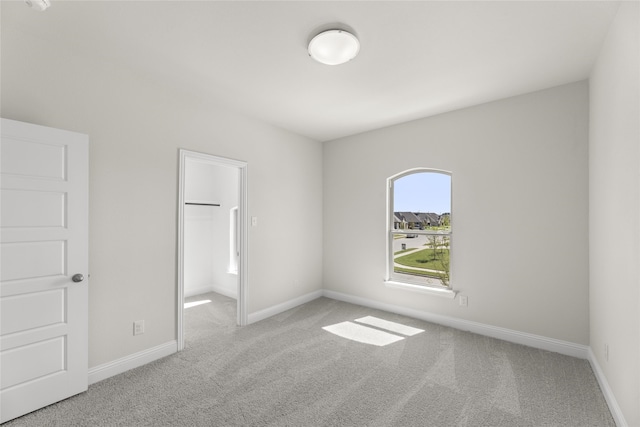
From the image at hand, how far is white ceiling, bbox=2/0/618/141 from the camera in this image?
1.81 meters

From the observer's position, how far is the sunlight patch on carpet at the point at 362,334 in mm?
3127

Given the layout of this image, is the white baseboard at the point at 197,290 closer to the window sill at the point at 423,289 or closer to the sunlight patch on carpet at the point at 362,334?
the sunlight patch on carpet at the point at 362,334

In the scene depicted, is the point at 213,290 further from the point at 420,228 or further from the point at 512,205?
the point at 512,205

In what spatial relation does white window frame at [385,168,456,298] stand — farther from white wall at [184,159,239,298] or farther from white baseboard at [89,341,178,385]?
white baseboard at [89,341,178,385]

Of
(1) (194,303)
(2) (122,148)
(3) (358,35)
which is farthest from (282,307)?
(3) (358,35)

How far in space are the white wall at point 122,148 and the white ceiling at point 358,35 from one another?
160 millimetres

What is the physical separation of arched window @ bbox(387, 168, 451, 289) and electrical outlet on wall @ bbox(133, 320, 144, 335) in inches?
121

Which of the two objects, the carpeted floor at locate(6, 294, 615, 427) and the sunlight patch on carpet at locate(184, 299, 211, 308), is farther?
the sunlight patch on carpet at locate(184, 299, 211, 308)

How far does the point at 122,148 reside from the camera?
252 centimetres

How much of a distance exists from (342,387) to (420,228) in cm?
235

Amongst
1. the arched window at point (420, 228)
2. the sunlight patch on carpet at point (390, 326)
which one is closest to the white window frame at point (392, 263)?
the arched window at point (420, 228)

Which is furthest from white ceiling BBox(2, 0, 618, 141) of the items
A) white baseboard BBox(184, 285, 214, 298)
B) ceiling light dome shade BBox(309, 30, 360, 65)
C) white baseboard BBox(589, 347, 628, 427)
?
white baseboard BBox(184, 285, 214, 298)

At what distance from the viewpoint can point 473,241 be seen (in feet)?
11.0

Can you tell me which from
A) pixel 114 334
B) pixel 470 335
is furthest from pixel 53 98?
pixel 470 335
